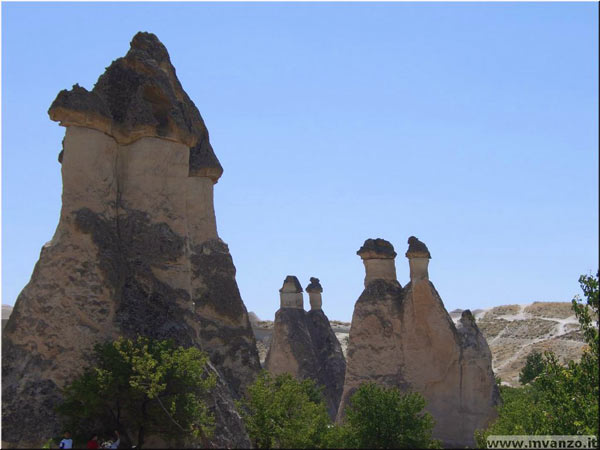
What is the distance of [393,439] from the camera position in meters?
15.8

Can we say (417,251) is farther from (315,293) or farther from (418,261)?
(315,293)

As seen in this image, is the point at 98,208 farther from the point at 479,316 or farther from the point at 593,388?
the point at 479,316

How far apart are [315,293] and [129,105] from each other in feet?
69.6

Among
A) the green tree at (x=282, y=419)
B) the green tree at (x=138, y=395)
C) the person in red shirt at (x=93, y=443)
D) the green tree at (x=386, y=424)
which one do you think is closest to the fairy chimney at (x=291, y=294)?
the green tree at (x=282, y=419)


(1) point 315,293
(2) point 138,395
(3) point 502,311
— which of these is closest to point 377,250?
(1) point 315,293

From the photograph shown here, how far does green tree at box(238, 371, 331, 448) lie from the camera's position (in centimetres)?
1602

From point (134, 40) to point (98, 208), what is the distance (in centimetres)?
697

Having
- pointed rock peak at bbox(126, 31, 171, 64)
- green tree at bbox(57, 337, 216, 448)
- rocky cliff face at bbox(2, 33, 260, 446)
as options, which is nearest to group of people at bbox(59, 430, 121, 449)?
green tree at bbox(57, 337, 216, 448)

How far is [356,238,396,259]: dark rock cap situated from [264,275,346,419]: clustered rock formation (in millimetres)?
8892

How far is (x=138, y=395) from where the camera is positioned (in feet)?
46.9

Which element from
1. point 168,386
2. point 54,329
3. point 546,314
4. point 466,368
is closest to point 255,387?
point 168,386

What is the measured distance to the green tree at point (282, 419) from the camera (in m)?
16.0

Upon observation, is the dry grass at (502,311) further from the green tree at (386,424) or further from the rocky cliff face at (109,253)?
the rocky cliff face at (109,253)

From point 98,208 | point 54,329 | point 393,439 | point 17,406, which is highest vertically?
point 98,208
